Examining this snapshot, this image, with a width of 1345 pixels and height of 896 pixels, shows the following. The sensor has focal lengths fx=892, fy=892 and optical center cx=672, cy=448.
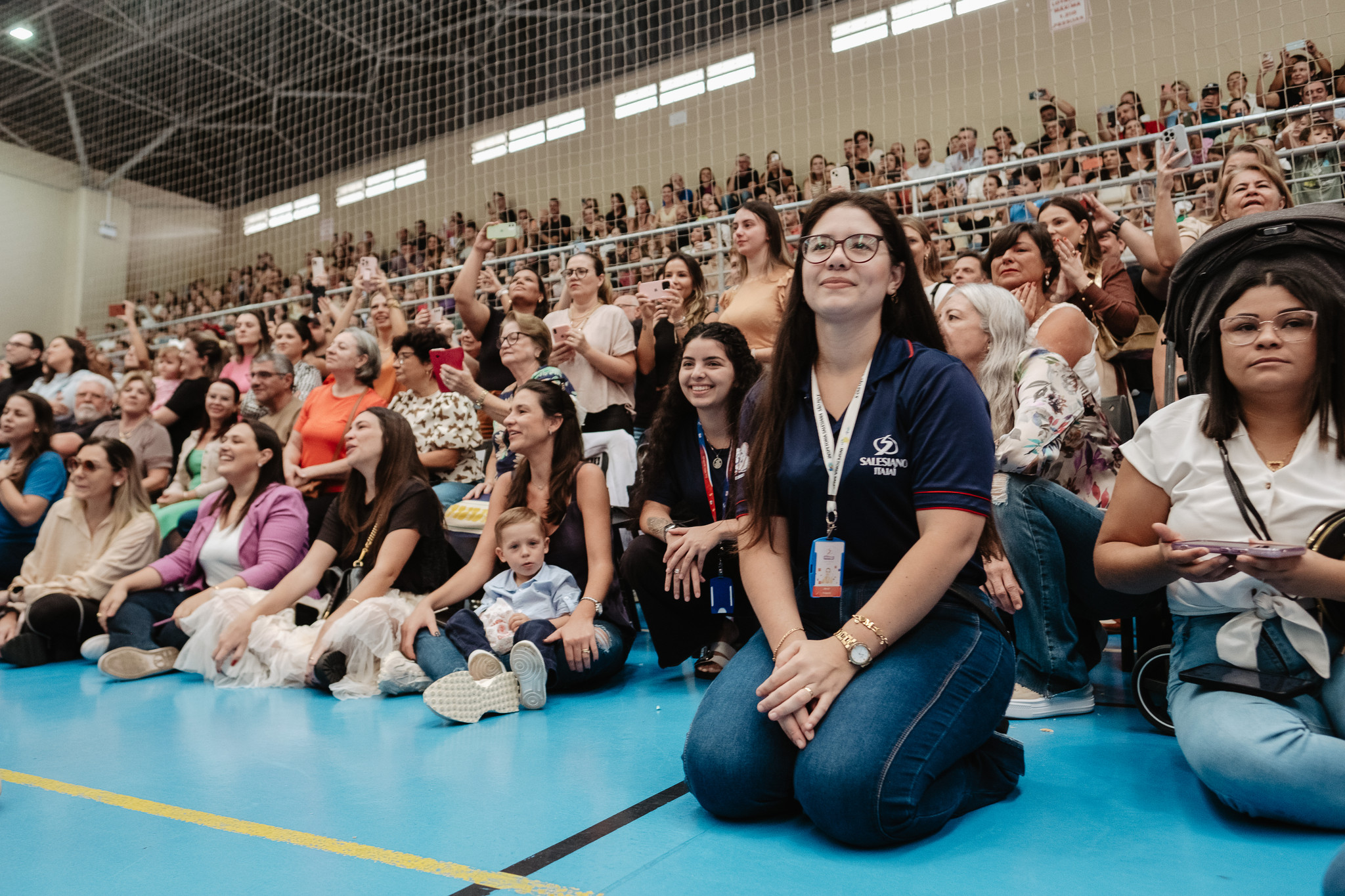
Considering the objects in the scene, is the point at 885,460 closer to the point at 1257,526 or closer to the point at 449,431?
the point at 1257,526

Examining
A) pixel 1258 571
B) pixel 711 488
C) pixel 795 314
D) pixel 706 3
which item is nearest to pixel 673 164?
pixel 706 3

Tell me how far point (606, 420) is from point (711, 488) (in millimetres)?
1243

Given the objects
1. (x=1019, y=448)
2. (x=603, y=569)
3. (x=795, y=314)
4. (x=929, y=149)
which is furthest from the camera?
(x=929, y=149)

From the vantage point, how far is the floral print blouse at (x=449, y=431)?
434 cm

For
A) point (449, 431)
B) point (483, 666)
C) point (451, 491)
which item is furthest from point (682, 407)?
point (449, 431)

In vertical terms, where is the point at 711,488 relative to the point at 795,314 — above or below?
below

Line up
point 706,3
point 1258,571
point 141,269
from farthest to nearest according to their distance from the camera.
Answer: point 141,269 → point 706,3 → point 1258,571

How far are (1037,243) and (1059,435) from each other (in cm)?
115

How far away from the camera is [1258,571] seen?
1.51 metres

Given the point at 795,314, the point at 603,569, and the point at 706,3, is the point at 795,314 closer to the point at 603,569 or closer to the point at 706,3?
the point at 603,569

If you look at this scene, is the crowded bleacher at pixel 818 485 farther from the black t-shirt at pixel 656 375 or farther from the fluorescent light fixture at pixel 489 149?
the fluorescent light fixture at pixel 489 149

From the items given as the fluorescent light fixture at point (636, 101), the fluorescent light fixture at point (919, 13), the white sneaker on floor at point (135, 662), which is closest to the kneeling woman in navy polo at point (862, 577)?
the white sneaker on floor at point (135, 662)

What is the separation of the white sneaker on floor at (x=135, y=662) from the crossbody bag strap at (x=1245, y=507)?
3.70 metres

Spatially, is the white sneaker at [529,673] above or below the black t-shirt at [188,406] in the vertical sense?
below
